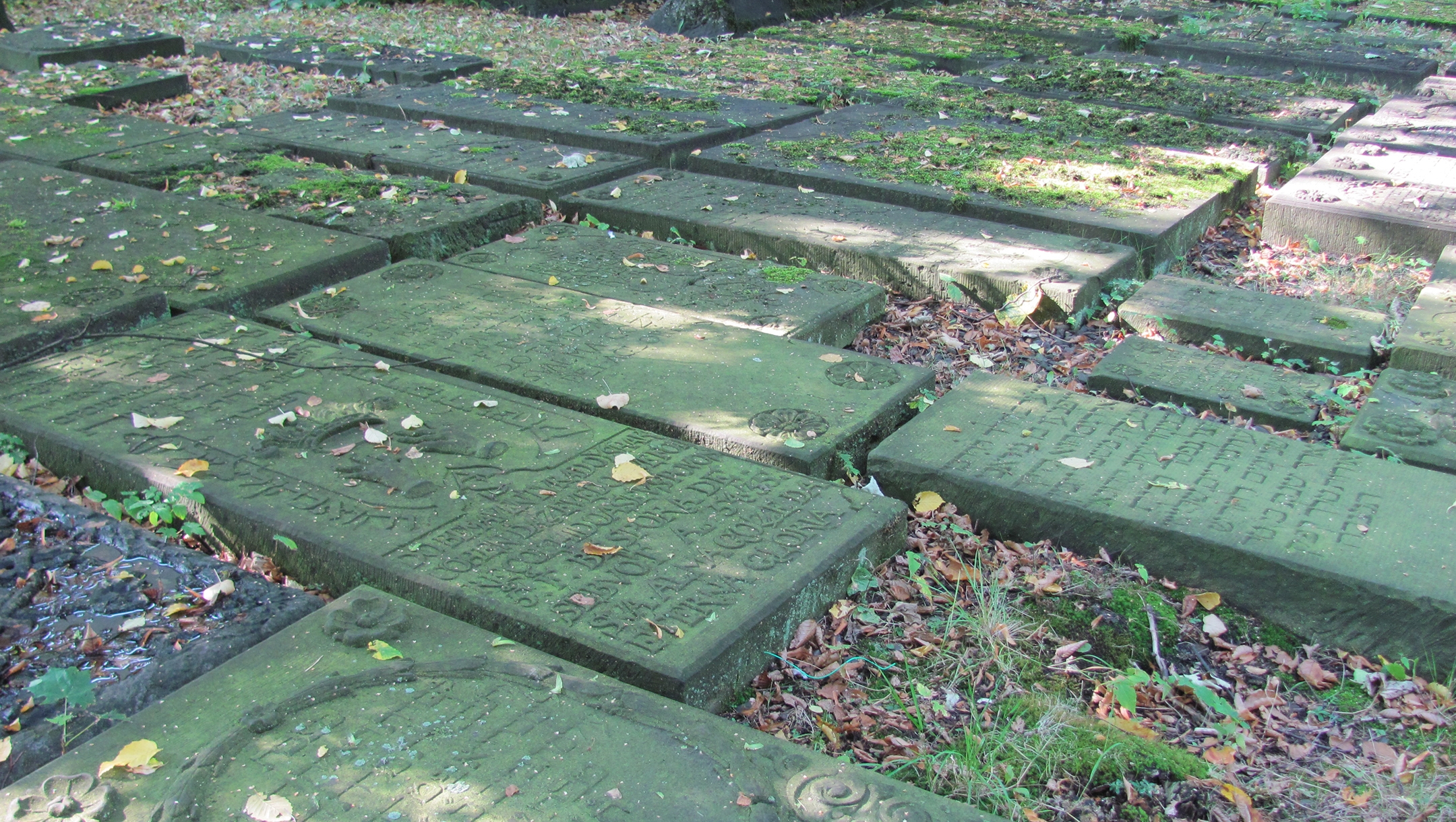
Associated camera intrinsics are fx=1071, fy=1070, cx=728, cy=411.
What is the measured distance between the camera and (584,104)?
664cm

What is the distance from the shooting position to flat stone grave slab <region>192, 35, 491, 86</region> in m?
7.75

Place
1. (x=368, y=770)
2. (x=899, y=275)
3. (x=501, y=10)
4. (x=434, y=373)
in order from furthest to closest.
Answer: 1. (x=501, y=10)
2. (x=899, y=275)
3. (x=434, y=373)
4. (x=368, y=770)

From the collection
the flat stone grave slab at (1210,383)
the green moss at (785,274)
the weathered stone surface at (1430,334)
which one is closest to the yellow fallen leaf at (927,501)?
the flat stone grave slab at (1210,383)

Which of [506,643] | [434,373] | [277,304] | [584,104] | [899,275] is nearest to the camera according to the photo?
[506,643]

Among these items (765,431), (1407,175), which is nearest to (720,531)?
(765,431)

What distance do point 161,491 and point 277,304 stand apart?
4.35 ft

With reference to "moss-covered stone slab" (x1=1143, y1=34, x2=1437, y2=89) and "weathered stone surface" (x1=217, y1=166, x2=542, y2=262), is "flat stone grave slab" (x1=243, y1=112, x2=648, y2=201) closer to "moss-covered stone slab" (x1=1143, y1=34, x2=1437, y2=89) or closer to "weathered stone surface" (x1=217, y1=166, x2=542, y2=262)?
"weathered stone surface" (x1=217, y1=166, x2=542, y2=262)

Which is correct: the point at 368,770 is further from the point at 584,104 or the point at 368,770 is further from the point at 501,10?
the point at 501,10

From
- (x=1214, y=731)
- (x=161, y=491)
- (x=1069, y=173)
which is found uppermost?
(x=1069, y=173)

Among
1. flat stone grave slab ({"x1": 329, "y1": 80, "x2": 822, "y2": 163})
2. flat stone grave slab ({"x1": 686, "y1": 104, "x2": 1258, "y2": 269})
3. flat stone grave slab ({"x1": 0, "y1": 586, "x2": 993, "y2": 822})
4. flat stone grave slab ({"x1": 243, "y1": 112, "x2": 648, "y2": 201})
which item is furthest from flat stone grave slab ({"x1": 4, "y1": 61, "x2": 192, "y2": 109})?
flat stone grave slab ({"x1": 0, "y1": 586, "x2": 993, "y2": 822})

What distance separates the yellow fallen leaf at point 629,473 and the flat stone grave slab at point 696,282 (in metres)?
1.04

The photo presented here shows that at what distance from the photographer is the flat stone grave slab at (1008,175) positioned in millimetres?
4746

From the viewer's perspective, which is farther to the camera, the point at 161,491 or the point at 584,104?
the point at 584,104

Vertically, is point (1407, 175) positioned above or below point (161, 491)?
above
